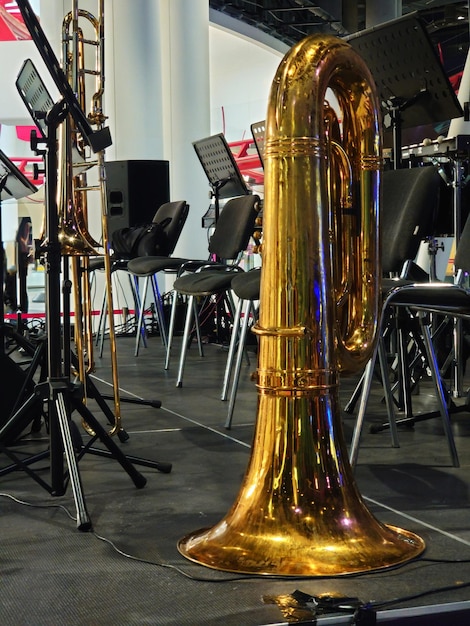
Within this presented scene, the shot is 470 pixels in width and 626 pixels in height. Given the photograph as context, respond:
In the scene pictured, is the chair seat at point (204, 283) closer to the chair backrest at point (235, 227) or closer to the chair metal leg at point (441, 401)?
the chair backrest at point (235, 227)

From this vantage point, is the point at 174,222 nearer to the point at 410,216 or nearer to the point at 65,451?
the point at 410,216

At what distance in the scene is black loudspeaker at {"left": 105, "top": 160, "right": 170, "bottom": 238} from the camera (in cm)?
631

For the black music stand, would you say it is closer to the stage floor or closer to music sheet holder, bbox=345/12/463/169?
the stage floor

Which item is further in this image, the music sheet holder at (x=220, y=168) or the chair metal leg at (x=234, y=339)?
the music sheet holder at (x=220, y=168)

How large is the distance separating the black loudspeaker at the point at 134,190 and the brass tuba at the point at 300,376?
15.9 feet

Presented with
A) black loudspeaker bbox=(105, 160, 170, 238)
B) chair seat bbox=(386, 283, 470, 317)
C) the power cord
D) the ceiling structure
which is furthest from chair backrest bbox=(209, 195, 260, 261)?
the ceiling structure

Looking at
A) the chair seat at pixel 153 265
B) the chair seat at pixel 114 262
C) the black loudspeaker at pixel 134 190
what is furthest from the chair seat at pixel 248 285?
the black loudspeaker at pixel 134 190

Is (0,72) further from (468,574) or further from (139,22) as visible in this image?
(468,574)

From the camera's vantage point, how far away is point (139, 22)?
7.71 meters

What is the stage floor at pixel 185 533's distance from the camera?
1.38 metres

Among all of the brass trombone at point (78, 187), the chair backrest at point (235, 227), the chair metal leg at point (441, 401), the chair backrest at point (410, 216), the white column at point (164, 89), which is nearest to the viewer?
the brass trombone at point (78, 187)

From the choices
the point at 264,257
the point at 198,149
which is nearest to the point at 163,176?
the point at 198,149

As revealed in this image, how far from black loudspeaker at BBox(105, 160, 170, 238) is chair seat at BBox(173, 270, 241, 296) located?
2491mm

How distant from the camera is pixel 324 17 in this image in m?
12.0
